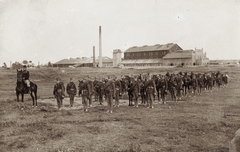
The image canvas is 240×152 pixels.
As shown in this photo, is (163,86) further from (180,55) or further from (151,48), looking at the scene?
(151,48)

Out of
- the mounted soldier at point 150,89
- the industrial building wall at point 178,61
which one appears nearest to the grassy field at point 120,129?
the mounted soldier at point 150,89

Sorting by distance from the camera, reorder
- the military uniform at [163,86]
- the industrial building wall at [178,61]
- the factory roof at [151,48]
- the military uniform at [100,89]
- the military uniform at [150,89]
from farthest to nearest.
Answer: the factory roof at [151,48]
the industrial building wall at [178,61]
the military uniform at [163,86]
the military uniform at [100,89]
the military uniform at [150,89]

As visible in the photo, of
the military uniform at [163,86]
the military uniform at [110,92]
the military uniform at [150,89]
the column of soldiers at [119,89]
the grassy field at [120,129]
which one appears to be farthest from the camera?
the military uniform at [163,86]

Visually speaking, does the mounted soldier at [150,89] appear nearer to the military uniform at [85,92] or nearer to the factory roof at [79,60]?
the military uniform at [85,92]

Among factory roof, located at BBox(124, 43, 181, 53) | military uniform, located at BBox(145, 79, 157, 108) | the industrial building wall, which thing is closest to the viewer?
military uniform, located at BBox(145, 79, 157, 108)

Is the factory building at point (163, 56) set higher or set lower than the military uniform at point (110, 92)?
higher

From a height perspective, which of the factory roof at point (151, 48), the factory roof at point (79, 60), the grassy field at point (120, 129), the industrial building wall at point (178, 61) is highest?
the factory roof at point (151, 48)

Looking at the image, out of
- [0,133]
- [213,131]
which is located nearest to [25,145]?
[0,133]

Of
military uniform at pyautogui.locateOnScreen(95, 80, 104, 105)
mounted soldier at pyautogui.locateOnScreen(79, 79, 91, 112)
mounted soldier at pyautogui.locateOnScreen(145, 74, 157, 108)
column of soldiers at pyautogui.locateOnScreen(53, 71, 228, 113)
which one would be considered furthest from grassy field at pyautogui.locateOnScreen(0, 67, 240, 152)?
military uniform at pyautogui.locateOnScreen(95, 80, 104, 105)

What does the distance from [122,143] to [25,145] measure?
120 inches

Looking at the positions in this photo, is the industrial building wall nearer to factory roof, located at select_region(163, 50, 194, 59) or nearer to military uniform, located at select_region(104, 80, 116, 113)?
factory roof, located at select_region(163, 50, 194, 59)

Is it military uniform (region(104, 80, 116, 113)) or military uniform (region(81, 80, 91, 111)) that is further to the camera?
military uniform (region(81, 80, 91, 111))

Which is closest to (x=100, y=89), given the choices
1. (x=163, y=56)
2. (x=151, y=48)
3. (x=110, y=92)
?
(x=110, y=92)

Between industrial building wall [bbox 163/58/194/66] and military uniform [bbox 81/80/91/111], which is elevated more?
industrial building wall [bbox 163/58/194/66]
